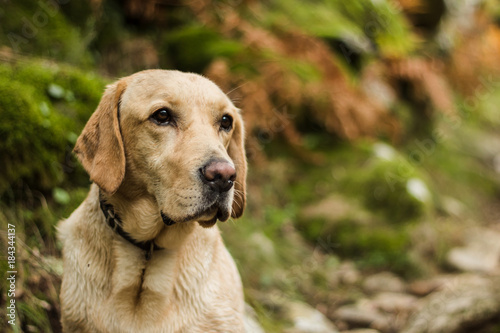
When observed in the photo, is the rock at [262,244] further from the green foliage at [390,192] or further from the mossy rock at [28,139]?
the mossy rock at [28,139]

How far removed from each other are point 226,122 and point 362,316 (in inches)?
126

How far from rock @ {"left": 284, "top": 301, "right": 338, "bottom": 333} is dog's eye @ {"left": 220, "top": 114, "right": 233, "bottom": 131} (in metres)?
2.51

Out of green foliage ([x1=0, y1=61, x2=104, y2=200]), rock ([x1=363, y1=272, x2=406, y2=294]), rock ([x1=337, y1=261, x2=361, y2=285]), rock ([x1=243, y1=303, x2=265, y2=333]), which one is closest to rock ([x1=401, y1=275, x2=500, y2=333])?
rock ([x1=363, y1=272, x2=406, y2=294])

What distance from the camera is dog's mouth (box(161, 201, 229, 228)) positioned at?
2.53 m

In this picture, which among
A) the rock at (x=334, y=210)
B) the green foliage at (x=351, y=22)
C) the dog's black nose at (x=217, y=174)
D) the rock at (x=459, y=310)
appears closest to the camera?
the dog's black nose at (x=217, y=174)

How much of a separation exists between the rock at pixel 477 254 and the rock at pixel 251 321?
A: 12.1ft

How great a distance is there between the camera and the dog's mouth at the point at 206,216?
99.7 inches

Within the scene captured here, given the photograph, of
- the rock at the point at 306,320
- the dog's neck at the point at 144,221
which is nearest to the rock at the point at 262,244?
the rock at the point at 306,320

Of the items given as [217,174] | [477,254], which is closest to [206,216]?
[217,174]

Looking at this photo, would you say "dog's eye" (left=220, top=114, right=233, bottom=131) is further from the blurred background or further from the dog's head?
the blurred background

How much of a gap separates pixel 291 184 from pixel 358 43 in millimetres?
3105

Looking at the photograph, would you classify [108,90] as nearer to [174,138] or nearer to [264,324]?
[174,138]

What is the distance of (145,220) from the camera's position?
2.75 m

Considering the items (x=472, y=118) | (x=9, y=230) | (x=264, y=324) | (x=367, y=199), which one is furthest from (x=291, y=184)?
(x=472, y=118)
